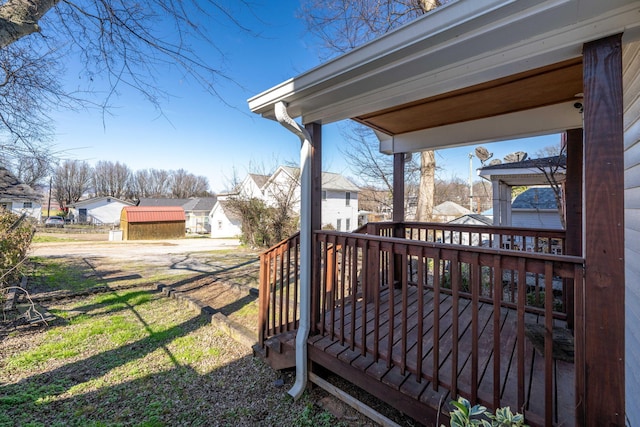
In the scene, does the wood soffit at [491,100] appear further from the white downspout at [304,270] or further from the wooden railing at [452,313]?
the wooden railing at [452,313]

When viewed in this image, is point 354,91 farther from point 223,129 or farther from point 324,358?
point 223,129

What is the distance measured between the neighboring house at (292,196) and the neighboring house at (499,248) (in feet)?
34.0

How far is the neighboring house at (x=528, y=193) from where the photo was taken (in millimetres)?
7153

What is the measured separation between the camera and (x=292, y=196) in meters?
13.1

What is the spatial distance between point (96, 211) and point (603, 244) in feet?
157

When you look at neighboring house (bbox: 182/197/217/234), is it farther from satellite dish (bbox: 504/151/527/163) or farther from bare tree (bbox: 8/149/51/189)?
satellite dish (bbox: 504/151/527/163)

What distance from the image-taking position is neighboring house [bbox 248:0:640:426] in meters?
1.31

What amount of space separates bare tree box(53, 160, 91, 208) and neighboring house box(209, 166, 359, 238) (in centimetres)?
3165

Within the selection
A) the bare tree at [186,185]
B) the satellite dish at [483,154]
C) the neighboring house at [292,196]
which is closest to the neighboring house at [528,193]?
the satellite dish at [483,154]

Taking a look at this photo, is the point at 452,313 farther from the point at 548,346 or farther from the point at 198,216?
the point at 198,216

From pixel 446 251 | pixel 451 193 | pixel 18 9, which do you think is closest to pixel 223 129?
pixel 18 9

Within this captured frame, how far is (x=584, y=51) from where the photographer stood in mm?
1403

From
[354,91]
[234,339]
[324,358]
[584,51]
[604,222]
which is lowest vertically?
[234,339]

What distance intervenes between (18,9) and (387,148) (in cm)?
415
